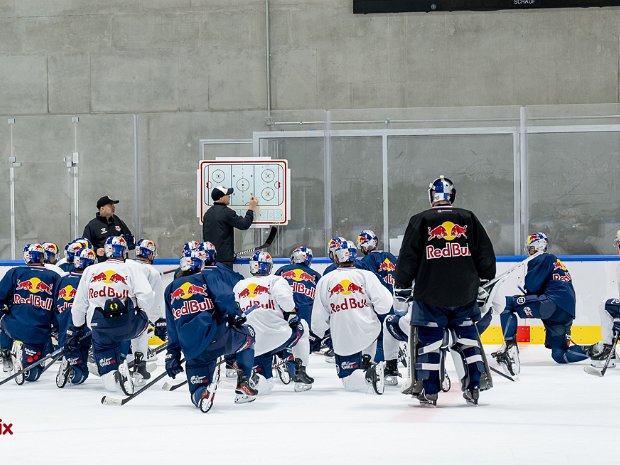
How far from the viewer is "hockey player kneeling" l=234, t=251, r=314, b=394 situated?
8.27 m

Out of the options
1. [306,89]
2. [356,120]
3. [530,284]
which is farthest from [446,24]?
[530,284]

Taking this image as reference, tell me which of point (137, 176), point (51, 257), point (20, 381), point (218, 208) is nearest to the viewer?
point (20, 381)

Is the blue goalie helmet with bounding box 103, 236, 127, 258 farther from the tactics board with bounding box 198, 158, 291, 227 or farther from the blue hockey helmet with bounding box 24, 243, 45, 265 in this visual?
the tactics board with bounding box 198, 158, 291, 227

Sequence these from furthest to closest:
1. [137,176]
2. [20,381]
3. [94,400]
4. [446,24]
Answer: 1. [446,24]
2. [137,176]
3. [20,381]
4. [94,400]

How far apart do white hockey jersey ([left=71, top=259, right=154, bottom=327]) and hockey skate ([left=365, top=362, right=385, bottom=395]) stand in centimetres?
167

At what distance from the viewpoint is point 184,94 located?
15.7 metres

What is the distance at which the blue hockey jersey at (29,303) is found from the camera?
9.09 meters

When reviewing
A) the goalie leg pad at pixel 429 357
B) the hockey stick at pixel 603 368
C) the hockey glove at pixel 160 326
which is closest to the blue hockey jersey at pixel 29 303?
the hockey glove at pixel 160 326

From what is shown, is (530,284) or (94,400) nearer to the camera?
(94,400)

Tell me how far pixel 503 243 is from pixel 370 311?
4108 millimetres

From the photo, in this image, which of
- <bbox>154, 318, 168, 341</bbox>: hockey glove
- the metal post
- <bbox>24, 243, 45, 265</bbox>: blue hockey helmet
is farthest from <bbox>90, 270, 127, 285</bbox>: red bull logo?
the metal post

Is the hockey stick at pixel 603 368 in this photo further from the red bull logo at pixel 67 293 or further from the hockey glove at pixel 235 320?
the red bull logo at pixel 67 293

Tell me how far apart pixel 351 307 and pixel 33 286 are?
2568 millimetres

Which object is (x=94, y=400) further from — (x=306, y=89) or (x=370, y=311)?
(x=306, y=89)
